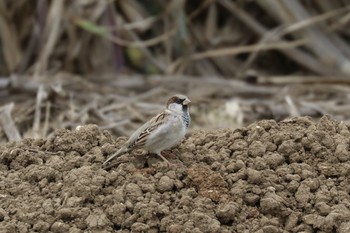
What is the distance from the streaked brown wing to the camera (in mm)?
5051

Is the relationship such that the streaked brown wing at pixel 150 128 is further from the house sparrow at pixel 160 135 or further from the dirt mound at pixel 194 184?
the dirt mound at pixel 194 184

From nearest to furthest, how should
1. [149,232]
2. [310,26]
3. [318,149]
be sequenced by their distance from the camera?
1. [149,232]
2. [318,149]
3. [310,26]

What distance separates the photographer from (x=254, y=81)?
995 cm

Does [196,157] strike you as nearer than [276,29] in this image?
Yes

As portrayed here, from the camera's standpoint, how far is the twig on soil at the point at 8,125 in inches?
281

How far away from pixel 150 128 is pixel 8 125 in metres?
2.42

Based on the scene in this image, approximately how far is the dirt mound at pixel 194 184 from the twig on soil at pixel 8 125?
171cm

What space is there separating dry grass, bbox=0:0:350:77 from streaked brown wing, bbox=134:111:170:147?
16.5ft

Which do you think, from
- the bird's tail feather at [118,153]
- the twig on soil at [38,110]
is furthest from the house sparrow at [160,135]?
the twig on soil at [38,110]

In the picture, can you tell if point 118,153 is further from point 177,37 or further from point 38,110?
point 177,37

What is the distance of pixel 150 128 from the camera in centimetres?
515

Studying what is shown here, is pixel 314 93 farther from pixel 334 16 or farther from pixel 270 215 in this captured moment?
pixel 270 215

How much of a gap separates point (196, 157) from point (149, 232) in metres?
0.67

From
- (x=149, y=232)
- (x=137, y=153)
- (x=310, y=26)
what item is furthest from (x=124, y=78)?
(x=149, y=232)
